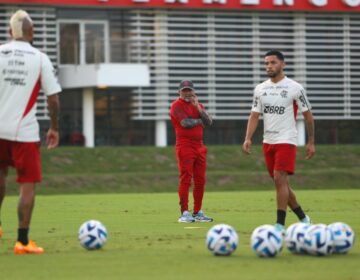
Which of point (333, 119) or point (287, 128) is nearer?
point (287, 128)

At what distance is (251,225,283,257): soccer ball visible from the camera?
10680 mm

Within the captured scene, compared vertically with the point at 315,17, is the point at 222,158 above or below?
below

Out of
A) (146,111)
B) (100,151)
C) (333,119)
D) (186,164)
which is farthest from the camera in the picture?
(333,119)

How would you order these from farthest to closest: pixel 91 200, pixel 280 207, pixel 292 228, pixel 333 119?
pixel 333 119 → pixel 91 200 → pixel 280 207 → pixel 292 228

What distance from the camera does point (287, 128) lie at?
46.5 feet

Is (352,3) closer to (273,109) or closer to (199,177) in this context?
(199,177)

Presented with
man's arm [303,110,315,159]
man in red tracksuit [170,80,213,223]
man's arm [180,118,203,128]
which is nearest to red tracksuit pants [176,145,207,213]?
man in red tracksuit [170,80,213,223]

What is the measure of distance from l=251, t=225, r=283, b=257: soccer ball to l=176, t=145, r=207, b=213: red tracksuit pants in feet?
21.7

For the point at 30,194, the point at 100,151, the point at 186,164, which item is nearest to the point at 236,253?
the point at 30,194

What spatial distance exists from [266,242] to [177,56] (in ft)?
113

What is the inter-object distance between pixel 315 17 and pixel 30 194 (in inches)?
1438

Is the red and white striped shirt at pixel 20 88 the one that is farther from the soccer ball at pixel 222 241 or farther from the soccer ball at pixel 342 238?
the soccer ball at pixel 342 238

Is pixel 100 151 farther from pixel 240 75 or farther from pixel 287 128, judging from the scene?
pixel 287 128

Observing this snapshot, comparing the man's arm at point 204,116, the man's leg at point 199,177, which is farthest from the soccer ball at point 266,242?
the man's arm at point 204,116
